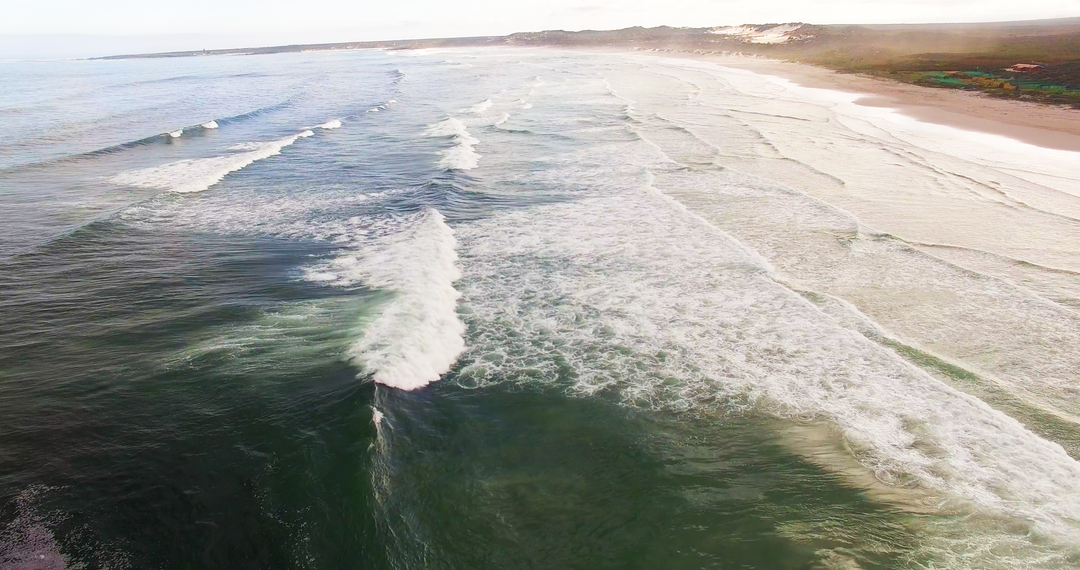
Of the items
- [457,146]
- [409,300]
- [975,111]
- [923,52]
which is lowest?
[409,300]

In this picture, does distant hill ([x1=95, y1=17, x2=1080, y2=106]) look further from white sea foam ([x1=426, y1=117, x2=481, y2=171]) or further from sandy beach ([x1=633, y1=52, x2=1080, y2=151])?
white sea foam ([x1=426, y1=117, x2=481, y2=171])

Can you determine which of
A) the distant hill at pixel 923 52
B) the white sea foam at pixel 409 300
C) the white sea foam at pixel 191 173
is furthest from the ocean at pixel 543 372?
the distant hill at pixel 923 52

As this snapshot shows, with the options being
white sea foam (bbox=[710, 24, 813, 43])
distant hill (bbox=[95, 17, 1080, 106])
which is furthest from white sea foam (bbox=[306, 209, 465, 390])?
white sea foam (bbox=[710, 24, 813, 43])

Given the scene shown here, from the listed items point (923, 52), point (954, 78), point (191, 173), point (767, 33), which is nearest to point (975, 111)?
point (954, 78)

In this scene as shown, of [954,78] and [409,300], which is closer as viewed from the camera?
[409,300]

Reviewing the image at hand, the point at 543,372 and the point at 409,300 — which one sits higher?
the point at 409,300

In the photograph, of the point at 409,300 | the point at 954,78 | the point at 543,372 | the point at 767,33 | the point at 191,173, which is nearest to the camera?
the point at 543,372

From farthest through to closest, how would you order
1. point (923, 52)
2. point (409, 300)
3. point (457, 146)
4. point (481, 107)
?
1. point (923, 52)
2. point (481, 107)
3. point (457, 146)
4. point (409, 300)

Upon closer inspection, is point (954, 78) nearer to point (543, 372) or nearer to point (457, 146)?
point (457, 146)
